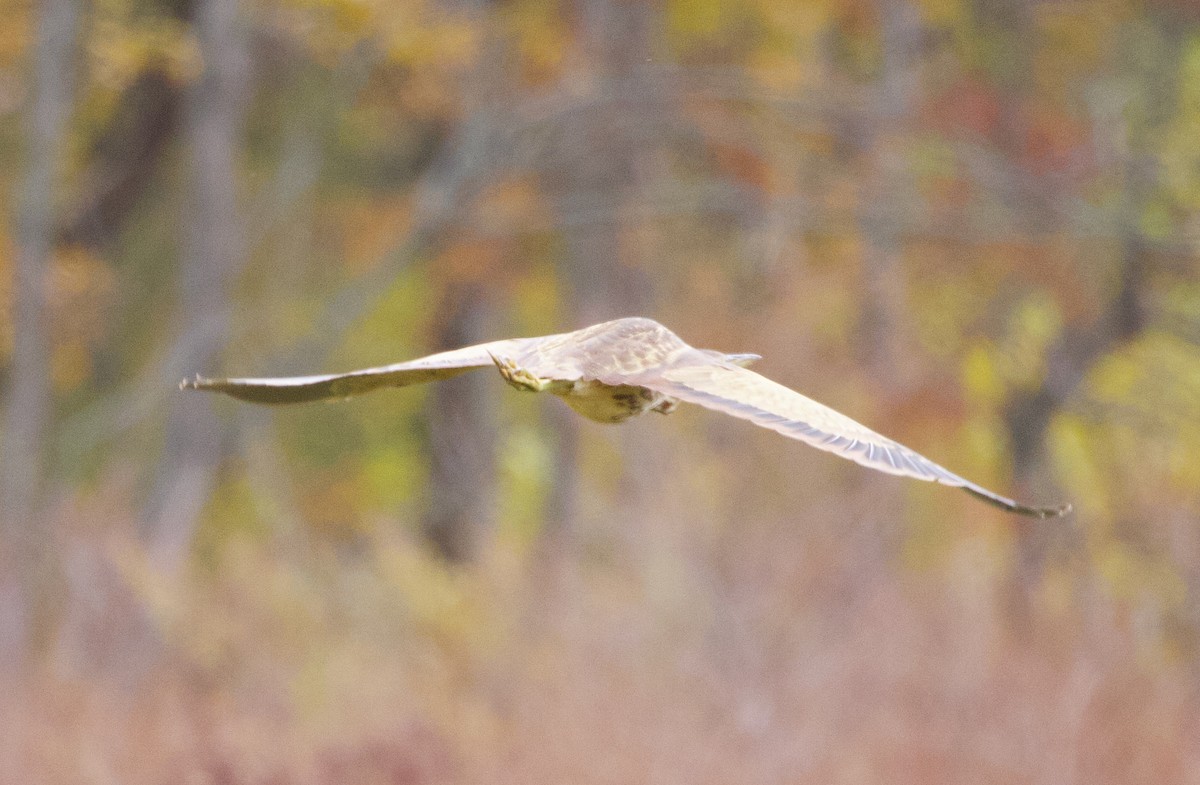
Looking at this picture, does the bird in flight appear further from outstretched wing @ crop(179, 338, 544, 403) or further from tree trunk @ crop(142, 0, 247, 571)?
tree trunk @ crop(142, 0, 247, 571)

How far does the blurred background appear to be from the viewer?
662 centimetres

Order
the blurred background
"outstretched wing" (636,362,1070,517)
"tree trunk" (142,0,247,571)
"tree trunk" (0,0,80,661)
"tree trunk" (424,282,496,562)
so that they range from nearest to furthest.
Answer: "outstretched wing" (636,362,1070,517), the blurred background, "tree trunk" (0,0,80,661), "tree trunk" (424,282,496,562), "tree trunk" (142,0,247,571)

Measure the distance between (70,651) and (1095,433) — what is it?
640 centimetres

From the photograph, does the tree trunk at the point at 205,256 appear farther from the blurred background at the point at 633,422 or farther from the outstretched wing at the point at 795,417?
the outstretched wing at the point at 795,417

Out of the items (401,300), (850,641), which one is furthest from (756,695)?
(401,300)

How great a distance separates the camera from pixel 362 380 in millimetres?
1636

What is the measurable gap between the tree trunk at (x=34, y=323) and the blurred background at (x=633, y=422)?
32 millimetres

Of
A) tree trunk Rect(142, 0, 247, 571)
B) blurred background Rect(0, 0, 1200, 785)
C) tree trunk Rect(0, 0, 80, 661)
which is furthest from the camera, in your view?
tree trunk Rect(142, 0, 247, 571)

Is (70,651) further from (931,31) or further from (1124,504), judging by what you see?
(931,31)

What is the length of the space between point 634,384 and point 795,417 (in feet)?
0.64

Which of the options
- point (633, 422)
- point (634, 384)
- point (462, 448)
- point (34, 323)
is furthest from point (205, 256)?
point (634, 384)

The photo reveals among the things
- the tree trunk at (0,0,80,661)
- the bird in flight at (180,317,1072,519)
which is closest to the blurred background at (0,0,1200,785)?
the tree trunk at (0,0,80,661)

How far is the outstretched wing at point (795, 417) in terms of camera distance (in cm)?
151

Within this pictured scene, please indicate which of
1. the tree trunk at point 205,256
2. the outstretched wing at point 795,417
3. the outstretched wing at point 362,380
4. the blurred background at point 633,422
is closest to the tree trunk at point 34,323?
the blurred background at point 633,422
